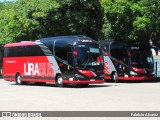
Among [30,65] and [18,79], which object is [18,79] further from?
[30,65]

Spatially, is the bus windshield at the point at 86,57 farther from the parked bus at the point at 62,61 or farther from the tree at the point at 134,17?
the tree at the point at 134,17

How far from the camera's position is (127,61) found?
33.4m

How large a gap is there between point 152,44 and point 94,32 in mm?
5994

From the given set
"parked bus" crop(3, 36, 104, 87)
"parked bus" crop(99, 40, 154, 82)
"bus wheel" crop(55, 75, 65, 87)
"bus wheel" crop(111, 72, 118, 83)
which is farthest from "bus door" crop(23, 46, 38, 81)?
"bus wheel" crop(111, 72, 118, 83)

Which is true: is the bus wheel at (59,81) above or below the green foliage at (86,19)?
below

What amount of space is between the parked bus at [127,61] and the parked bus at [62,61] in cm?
548

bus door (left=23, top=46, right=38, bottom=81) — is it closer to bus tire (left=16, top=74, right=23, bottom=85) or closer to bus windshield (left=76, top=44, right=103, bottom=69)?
bus tire (left=16, top=74, right=23, bottom=85)

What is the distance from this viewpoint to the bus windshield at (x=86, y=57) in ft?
87.7

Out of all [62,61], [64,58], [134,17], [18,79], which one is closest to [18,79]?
[18,79]

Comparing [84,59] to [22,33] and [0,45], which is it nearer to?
[22,33]

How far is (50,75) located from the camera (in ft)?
94.6

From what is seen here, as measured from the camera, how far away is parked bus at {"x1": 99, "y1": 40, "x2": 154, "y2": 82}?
32844 millimetres

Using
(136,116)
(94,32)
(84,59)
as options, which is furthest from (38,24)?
(136,116)

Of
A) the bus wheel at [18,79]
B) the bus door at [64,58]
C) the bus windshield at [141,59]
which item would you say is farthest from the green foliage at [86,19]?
the bus door at [64,58]
